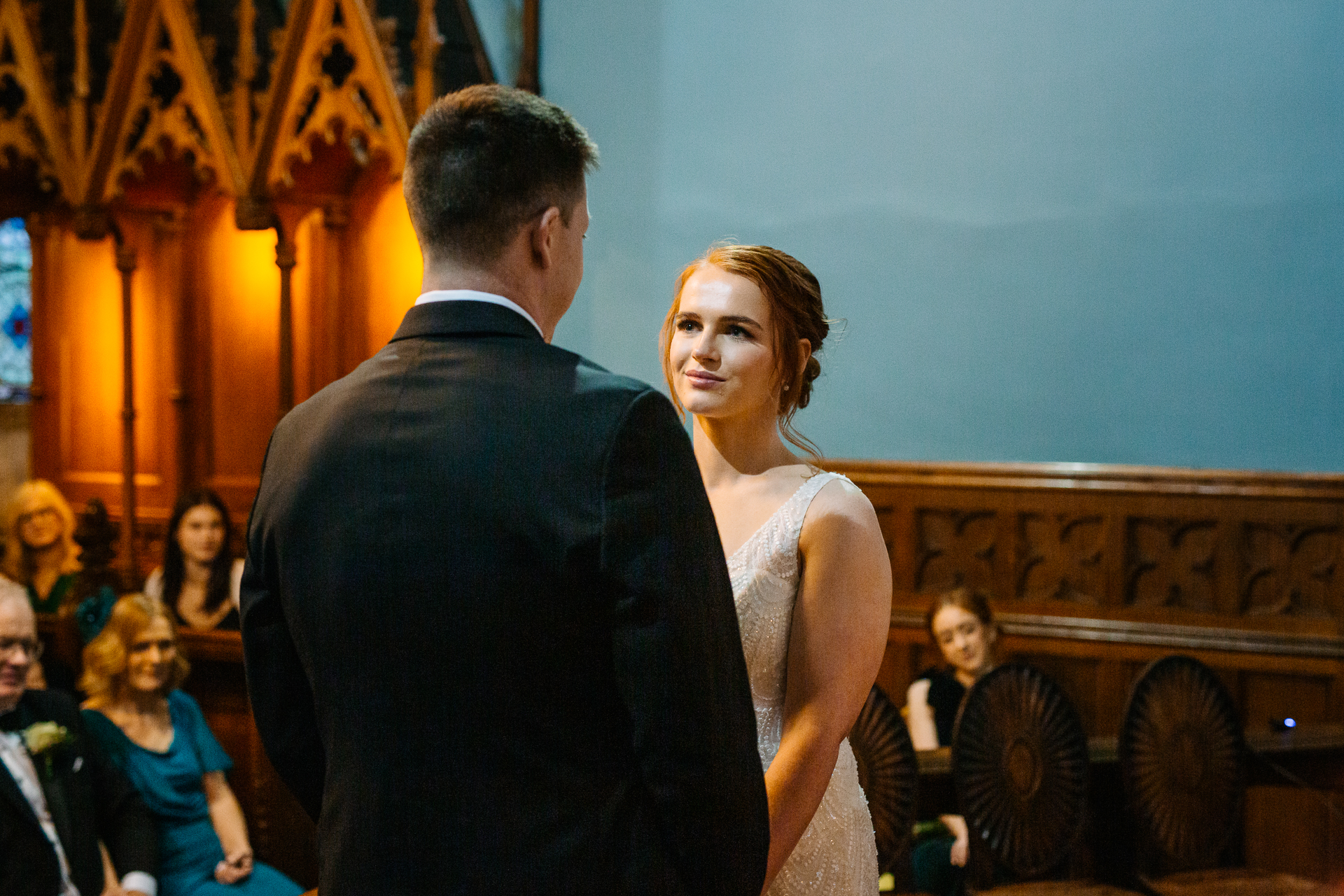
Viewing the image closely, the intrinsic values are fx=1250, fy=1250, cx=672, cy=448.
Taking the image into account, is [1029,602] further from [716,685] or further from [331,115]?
[716,685]

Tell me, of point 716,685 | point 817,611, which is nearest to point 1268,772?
point 817,611

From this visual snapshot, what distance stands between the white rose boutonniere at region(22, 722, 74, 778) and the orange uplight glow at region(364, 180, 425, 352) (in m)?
2.66

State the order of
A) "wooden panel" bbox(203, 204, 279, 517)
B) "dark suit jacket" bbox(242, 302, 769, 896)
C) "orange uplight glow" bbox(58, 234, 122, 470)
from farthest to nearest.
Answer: "orange uplight glow" bbox(58, 234, 122, 470)
"wooden panel" bbox(203, 204, 279, 517)
"dark suit jacket" bbox(242, 302, 769, 896)

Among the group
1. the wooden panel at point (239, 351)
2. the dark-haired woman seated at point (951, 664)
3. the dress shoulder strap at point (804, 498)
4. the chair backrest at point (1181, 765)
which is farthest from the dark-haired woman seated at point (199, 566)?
the dress shoulder strap at point (804, 498)

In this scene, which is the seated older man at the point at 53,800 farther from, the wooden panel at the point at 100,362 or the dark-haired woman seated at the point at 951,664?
the wooden panel at the point at 100,362

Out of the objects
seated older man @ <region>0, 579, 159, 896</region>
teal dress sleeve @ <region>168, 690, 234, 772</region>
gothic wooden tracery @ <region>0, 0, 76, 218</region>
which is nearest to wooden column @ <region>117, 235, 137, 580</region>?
gothic wooden tracery @ <region>0, 0, 76, 218</region>

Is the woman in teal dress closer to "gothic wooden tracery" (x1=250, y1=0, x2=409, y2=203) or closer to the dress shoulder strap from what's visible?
"gothic wooden tracery" (x1=250, y1=0, x2=409, y2=203)

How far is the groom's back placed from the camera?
110 centimetres

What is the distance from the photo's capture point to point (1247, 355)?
455 centimetres

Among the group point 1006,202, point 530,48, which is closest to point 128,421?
point 530,48

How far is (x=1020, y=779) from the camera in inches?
137

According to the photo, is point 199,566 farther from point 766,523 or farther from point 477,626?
point 477,626

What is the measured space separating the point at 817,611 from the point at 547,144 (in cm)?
67

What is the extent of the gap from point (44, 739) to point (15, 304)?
432 centimetres
